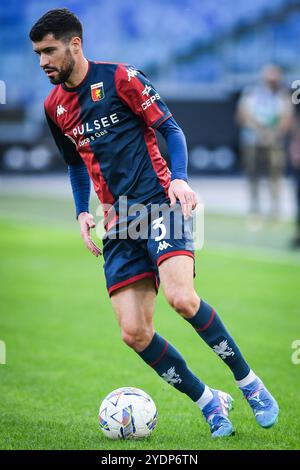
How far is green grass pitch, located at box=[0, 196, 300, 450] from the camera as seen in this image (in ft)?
16.8

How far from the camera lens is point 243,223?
1603 cm

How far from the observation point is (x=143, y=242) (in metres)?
5.12

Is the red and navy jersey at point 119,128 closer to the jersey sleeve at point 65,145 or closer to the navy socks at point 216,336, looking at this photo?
the jersey sleeve at point 65,145

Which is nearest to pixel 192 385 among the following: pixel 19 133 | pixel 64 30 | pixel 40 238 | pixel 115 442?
pixel 115 442

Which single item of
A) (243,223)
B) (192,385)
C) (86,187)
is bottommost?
(243,223)

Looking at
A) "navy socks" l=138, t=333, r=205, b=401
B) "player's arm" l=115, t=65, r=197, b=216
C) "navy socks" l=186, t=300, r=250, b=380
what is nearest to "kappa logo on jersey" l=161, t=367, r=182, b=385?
"navy socks" l=138, t=333, r=205, b=401

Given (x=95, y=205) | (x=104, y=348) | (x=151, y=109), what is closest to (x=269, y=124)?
(x=95, y=205)

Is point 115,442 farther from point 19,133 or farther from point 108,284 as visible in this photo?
point 19,133

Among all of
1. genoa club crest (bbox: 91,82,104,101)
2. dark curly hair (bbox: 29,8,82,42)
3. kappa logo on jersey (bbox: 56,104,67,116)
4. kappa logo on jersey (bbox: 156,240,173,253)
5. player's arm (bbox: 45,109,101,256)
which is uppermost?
dark curly hair (bbox: 29,8,82,42)

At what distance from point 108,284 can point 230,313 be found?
12.9 ft

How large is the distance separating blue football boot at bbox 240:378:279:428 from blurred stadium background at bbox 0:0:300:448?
0.11 m

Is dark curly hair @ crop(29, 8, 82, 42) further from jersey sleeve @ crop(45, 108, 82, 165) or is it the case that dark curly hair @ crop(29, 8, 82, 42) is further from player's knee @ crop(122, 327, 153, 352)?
player's knee @ crop(122, 327, 153, 352)

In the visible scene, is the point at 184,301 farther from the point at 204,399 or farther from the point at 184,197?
the point at 204,399

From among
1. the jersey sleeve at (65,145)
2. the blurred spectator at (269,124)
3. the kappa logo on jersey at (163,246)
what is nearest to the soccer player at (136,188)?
the kappa logo on jersey at (163,246)
